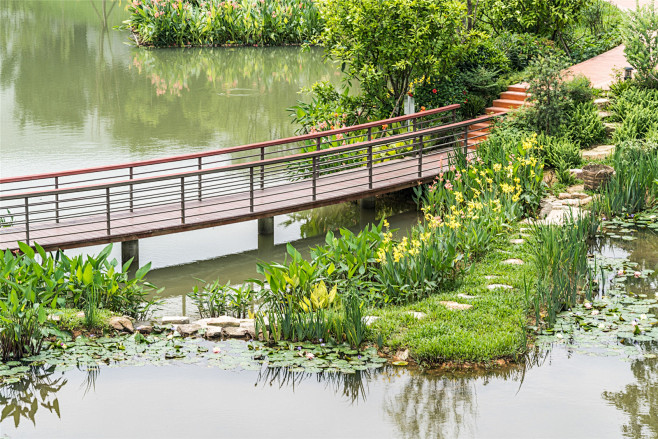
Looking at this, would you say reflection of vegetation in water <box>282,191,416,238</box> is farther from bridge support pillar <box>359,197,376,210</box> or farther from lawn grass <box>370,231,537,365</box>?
lawn grass <box>370,231,537,365</box>

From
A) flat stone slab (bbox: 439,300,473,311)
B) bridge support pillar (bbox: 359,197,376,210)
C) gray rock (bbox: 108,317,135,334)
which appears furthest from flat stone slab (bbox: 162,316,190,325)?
bridge support pillar (bbox: 359,197,376,210)

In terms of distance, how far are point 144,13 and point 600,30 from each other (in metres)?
19.6

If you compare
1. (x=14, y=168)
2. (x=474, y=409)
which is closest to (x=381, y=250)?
(x=474, y=409)

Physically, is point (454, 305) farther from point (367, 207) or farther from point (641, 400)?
point (367, 207)

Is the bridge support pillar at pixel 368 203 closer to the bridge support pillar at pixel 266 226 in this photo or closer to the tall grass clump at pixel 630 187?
the bridge support pillar at pixel 266 226

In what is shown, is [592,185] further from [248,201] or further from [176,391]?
[176,391]

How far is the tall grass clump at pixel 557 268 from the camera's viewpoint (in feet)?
32.8

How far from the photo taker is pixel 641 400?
8422 millimetres

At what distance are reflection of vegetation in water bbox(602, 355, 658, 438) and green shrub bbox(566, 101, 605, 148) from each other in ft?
25.8

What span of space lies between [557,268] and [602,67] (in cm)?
1179

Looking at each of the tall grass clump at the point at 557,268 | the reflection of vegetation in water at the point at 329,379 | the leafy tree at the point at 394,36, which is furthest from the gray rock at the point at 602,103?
the reflection of vegetation in water at the point at 329,379

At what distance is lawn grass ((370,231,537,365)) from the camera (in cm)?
918

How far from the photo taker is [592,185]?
14.5 metres

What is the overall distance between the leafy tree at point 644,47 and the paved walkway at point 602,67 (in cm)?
66
